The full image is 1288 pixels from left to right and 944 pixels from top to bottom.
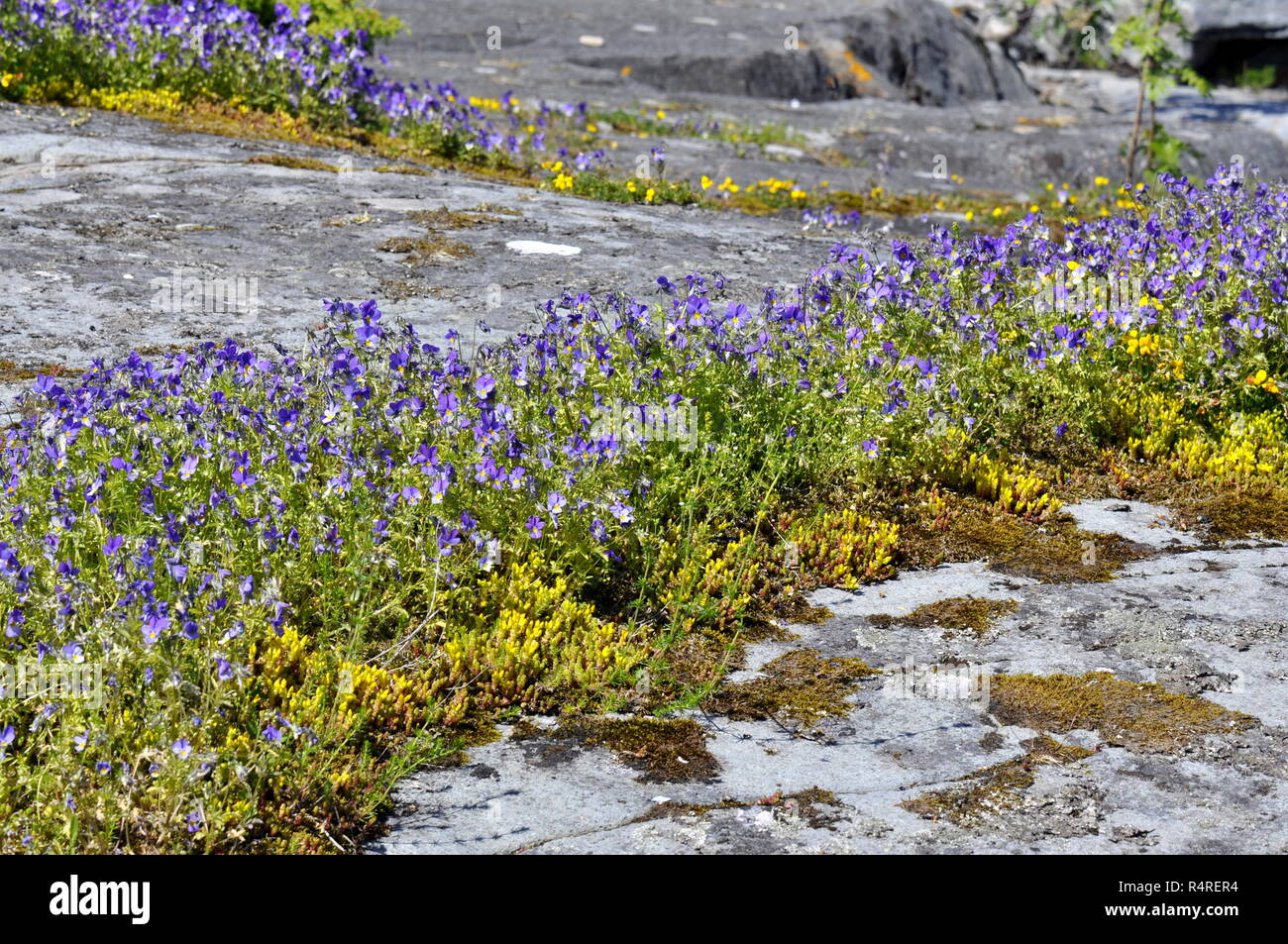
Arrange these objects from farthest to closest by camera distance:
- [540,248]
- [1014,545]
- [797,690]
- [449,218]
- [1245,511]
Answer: [449,218]
[540,248]
[1245,511]
[1014,545]
[797,690]

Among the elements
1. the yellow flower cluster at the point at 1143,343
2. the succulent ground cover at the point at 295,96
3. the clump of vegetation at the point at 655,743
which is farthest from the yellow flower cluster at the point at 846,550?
the succulent ground cover at the point at 295,96

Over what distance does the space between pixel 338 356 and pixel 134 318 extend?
223cm

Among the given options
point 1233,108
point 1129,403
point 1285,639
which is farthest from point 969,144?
point 1285,639

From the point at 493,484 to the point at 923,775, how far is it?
6.50 ft

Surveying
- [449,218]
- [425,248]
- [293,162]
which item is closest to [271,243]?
[425,248]

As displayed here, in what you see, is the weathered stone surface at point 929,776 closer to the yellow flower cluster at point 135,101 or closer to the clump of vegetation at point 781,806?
the clump of vegetation at point 781,806

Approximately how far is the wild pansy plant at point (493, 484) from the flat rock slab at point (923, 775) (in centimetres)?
32

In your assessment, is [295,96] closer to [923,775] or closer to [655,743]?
[655,743]

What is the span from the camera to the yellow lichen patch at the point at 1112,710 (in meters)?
4.30

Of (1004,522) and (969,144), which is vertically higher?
(969,144)

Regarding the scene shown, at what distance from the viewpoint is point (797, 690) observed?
467 cm

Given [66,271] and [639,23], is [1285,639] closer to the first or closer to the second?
[66,271]

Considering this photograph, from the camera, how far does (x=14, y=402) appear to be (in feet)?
19.4

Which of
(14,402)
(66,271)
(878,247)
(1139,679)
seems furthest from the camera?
(878,247)
